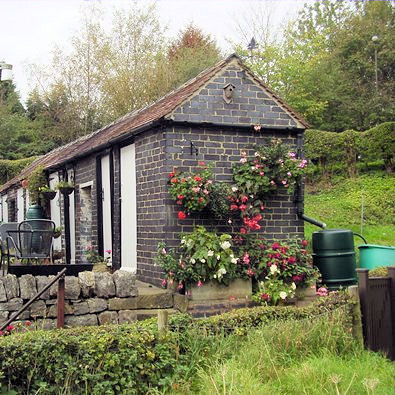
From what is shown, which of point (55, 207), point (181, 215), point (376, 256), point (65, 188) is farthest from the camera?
point (55, 207)

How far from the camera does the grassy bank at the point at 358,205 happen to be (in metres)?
15.5

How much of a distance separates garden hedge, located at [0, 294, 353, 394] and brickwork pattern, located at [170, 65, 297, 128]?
393 centimetres

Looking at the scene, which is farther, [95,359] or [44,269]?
[44,269]

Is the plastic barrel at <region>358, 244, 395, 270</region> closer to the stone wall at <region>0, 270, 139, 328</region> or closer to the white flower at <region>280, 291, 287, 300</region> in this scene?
the white flower at <region>280, 291, 287, 300</region>

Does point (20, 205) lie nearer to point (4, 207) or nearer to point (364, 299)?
point (4, 207)

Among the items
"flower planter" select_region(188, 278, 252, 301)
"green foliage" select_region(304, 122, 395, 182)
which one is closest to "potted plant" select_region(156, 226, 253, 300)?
"flower planter" select_region(188, 278, 252, 301)

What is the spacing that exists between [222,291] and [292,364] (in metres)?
2.95

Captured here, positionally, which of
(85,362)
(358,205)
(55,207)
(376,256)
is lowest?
(85,362)

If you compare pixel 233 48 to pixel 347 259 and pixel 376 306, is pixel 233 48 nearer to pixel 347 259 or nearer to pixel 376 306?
pixel 347 259

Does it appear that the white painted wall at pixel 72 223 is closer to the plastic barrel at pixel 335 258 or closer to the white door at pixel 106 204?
the white door at pixel 106 204

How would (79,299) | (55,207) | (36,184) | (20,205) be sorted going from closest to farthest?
(79,299)
(55,207)
(36,184)
(20,205)

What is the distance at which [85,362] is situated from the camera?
5570 millimetres

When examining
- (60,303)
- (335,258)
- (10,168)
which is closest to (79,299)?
(60,303)

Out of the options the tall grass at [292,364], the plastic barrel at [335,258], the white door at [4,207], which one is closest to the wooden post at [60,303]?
the tall grass at [292,364]
